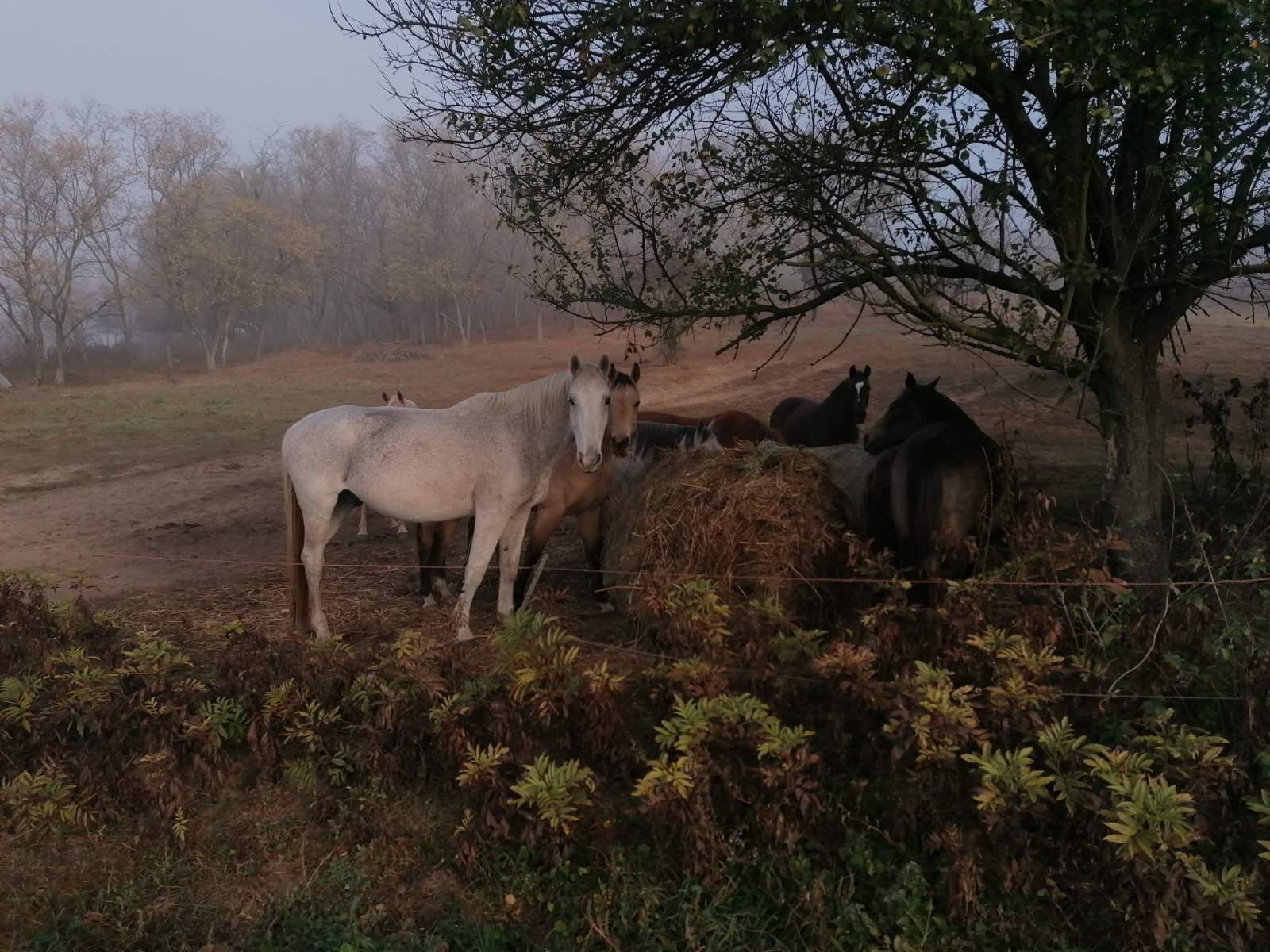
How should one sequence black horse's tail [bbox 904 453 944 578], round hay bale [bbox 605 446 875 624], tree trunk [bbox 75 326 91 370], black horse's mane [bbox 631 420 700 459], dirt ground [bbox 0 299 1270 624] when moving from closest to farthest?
round hay bale [bbox 605 446 875 624]
black horse's tail [bbox 904 453 944 578]
black horse's mane [bbox 631 420 700 459]
dirt ground [bbox 0 299 1270 624]
tree trunk [bbox 75 326 91 370]

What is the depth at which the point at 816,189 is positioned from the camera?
5848 mm

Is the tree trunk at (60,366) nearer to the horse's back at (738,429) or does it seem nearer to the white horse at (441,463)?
the horse's back at (738,429)

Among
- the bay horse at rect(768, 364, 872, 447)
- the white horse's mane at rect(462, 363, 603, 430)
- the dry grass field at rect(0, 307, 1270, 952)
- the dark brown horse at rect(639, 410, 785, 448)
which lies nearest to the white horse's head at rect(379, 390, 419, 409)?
the dry grass field at rect(0, 307, 1270, 952)

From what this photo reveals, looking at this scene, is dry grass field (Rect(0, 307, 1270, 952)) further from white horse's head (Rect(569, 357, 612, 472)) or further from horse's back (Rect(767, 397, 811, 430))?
white horse's head (Rect(569, 357, 612, 472))

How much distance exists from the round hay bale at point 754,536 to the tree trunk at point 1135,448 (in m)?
1.67

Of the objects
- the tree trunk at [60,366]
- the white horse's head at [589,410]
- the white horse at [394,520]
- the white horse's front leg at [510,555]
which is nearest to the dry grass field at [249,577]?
the white horse at [394,520]

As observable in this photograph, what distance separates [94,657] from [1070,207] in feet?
20.5

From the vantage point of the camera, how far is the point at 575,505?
6.52 metres

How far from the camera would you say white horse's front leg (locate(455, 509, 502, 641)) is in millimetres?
5648

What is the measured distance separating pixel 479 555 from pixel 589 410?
4.25ft

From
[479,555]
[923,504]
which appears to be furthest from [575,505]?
[923,504]

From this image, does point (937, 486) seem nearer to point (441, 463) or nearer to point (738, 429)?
point (441, 463)

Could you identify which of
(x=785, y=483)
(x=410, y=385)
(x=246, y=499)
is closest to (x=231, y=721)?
(x=785, y=483)

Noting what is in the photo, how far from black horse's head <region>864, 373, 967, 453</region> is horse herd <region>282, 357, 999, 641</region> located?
1cm
